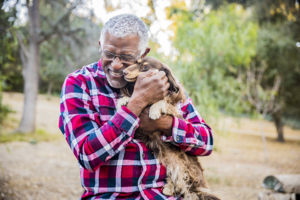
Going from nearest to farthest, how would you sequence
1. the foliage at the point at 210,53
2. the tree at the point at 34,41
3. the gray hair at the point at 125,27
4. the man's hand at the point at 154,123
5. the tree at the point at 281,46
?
the gray hair at the point at 125,27 < the man's hand at the point at 154,123 < the foliage at the point at 210,53 < the tree at the point at 34,41 < the tree at the point at 281,46

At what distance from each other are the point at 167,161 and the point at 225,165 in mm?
8252

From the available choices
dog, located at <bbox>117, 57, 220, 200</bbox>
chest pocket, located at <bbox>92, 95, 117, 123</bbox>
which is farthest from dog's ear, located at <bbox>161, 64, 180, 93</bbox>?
chest pocket, located at <bbox>92, 95, 117, 123</bbox>

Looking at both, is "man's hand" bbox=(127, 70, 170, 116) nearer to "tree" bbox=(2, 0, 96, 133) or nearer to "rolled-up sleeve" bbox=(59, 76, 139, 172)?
"rolled-up sleeve" bbox=(59, 76, 139, 172)

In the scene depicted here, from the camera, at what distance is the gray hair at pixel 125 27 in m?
1.64

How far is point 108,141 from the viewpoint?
1409 millimetres

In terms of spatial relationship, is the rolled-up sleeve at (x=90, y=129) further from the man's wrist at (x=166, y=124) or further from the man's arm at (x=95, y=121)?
the man's wrist at (x=166, y=124)

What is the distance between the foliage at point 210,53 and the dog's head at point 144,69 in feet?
10.9

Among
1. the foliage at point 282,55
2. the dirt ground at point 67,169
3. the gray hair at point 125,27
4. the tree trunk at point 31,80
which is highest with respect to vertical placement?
the foliage at point 282,55

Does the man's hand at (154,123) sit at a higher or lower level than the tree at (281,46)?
lower

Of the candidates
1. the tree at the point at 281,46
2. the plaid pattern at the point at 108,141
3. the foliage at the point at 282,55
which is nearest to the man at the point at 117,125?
the plaid pattern at the point at 108,141

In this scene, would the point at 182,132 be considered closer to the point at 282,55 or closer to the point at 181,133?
the point at 181,133

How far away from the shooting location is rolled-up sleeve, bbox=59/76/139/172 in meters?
1.41

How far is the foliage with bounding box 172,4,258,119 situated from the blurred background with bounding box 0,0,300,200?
1.1 inches

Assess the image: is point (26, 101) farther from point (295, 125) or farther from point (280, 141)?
point (295, 125)
